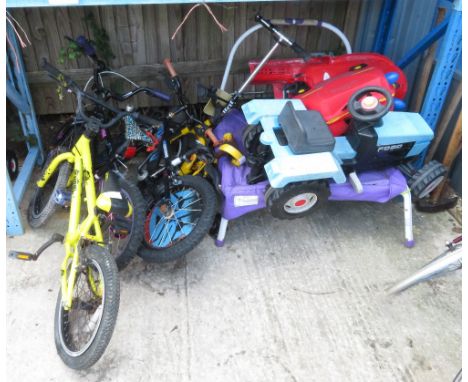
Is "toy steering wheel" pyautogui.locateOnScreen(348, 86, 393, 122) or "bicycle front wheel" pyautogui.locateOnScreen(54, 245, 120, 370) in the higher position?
"toy steering wheel" pyautogui.locateOnScreen(348, 86, 393, 122)

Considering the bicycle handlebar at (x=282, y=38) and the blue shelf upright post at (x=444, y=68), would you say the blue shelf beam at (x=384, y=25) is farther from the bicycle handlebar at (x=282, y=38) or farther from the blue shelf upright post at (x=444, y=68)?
the bicycle handlebar at (x=282, y=38)

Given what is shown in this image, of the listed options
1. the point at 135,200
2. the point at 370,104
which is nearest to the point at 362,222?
the point at 370,104

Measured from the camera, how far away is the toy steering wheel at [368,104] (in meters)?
2.19

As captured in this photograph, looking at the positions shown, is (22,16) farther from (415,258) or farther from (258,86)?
(415,258)

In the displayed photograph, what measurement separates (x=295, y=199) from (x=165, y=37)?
1856 mm

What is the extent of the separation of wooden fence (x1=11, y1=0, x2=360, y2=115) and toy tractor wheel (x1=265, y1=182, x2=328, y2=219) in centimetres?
142

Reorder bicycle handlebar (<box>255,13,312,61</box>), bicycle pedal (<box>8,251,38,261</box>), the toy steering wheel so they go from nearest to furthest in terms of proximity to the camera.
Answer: bicycle pedal (<box>8,251,38,261</box>)
the toy steering wheel
bicycle handlebar (<box>255,13,312,61</box>)

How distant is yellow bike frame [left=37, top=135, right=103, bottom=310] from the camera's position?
1.95m

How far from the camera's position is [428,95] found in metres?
2.76

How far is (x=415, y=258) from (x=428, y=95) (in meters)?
1.07

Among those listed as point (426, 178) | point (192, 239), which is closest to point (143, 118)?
point (192, 239)

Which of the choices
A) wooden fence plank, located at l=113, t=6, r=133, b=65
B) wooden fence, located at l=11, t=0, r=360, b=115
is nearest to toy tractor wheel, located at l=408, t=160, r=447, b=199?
wooden fence, located at l=11, t=0, r=360, b=115

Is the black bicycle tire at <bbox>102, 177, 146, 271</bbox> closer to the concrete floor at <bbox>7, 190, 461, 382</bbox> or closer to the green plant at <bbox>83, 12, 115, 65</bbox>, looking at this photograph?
the concrete floor at <bbox>7, 190, 461, 382</bbox>

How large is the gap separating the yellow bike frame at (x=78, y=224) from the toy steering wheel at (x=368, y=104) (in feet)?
4.61
